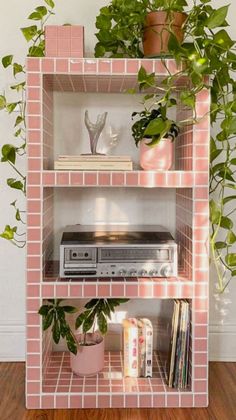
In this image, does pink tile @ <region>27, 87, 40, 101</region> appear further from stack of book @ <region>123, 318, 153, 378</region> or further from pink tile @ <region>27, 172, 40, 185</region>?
stack of book @ <region>123, 318, 153, 378</region>

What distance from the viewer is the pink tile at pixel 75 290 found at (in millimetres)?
1744

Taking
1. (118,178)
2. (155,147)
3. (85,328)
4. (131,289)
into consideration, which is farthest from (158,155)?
(85,328)

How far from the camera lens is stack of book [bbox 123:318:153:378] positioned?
194 centimetres

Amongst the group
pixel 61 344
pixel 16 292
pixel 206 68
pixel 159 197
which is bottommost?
pixel 61 344

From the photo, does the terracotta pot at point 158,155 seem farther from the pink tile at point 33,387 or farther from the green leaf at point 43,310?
the pink tile at point 33,387

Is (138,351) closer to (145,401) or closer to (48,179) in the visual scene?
(145,401)

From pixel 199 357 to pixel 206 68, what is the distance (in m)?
1.14

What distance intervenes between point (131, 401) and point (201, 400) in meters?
0.29

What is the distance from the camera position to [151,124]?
168 cm

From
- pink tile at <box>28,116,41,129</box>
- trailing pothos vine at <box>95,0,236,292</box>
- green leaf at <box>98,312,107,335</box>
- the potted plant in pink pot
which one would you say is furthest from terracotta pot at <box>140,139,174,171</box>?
green leaf at <box>98,312,107,335</box>

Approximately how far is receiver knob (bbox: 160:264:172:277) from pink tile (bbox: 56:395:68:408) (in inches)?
25.4

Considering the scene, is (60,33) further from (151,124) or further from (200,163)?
(200,163)

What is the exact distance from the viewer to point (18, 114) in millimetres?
2197

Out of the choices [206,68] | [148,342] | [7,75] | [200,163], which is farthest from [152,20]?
[148,342]
